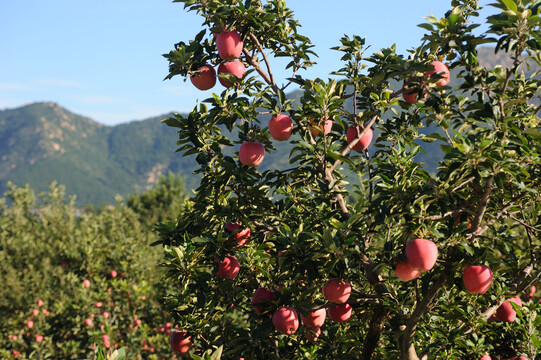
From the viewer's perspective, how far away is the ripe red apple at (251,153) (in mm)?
3645

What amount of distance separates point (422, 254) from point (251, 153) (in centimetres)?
154

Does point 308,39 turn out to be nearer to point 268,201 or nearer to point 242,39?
point 242,39

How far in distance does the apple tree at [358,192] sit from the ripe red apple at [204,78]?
Result: 12 mm

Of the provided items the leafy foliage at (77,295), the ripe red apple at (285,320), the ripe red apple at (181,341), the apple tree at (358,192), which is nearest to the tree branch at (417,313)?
the apple tree at (358,192)

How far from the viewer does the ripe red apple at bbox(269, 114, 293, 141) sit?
3488 millimetres

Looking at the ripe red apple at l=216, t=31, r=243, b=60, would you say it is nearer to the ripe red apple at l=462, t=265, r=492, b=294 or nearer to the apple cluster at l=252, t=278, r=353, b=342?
the apple cluster at l=252, t=278, r=353, b=342

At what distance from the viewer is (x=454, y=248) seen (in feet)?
11.1

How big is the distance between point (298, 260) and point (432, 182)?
110 centimetres

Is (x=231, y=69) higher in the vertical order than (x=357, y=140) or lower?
higher

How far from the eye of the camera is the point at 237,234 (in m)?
3.82

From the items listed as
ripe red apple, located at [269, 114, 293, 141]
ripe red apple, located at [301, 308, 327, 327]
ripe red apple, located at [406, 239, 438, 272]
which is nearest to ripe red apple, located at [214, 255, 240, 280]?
ripe red apple, located at [301, 308, 327, 327]

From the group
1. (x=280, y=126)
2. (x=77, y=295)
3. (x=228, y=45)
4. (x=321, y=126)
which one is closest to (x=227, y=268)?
(x=280, y=126)

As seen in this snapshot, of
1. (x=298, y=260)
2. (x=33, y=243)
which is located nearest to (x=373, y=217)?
(x=298, y=260)

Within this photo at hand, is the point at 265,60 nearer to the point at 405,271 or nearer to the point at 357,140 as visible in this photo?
the point at 357,140
